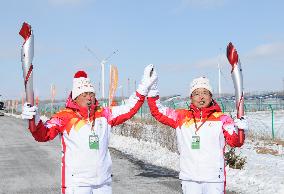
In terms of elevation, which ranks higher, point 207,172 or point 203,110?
point 203,110

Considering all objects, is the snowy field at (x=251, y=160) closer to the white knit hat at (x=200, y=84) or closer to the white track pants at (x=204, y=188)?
the white track pants at (x=204, y=188)

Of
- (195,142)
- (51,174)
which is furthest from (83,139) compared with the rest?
(51,174)

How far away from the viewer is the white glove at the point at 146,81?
4.89 meters

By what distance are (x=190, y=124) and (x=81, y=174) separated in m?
1.20

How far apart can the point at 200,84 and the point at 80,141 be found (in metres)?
1.35

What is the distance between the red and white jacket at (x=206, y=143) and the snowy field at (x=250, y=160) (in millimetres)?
4050

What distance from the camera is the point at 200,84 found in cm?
491

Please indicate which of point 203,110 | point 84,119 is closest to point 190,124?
point 203,110

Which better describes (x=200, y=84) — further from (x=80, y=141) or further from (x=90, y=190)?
(x=90, y=190)

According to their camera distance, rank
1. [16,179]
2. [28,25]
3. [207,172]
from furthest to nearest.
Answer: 1. [16,179]
2. [207,172]
3. [28,25]

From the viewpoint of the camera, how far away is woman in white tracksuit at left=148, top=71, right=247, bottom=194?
4.73 metres

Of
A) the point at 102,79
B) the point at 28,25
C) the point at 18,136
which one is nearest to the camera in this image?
the point at 28,25

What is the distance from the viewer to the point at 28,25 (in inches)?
175

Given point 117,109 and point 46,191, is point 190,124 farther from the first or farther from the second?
point 46,191
